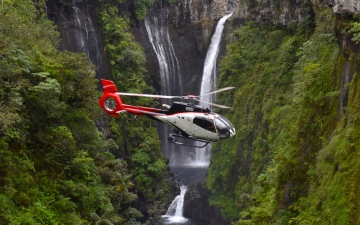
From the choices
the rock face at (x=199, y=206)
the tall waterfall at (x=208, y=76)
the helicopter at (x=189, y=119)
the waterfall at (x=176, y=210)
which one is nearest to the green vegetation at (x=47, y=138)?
the helicopter at (x=189, y=119)

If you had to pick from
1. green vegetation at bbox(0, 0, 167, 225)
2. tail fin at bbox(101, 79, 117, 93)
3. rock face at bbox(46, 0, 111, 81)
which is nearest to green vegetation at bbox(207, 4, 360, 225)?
tail fin at bbox(101, 79, 117, 93)

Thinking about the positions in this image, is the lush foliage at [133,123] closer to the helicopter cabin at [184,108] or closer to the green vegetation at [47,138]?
the green vegetation at [47,138]

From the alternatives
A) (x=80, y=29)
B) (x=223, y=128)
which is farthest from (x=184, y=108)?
(x=80, y=29)

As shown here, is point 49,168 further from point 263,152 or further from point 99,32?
point 99,32

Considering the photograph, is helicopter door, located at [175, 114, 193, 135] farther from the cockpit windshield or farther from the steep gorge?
the steep gorge

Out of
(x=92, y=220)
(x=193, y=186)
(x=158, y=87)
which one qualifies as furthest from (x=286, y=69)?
(x=158, y=87)

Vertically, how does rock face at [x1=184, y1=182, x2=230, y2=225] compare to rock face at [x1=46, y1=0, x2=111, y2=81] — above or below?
below
